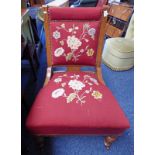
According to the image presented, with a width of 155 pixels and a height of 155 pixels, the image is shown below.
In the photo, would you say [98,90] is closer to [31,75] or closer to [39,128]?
[39,128]

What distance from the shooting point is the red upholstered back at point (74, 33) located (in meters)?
1.05

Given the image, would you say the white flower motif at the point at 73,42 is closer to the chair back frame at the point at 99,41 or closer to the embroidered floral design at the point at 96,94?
the chair back frame at the point at 99,41

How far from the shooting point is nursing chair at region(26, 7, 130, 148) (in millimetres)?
856

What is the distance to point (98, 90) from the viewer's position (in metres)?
1.02

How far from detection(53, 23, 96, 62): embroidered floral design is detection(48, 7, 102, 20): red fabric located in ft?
0.17

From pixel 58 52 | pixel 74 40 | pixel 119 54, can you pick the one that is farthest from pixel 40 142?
pixel 119 54

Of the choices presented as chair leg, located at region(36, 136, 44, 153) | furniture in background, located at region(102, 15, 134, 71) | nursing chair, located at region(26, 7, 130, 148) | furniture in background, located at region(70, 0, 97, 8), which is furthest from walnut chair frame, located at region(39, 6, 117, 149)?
furniture in background, located at region(70, 0, 97, 8)

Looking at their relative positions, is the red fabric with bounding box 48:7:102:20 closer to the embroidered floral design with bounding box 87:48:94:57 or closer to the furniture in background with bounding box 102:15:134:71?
the embroidered floral design with bounding box 87:48:94:57

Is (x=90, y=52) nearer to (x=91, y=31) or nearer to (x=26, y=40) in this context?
(x=91, y=31)

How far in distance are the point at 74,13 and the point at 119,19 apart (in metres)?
1.82

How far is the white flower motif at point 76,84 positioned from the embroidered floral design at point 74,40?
197mm
